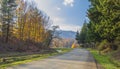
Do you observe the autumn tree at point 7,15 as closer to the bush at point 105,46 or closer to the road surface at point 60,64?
the bush at point 105,46

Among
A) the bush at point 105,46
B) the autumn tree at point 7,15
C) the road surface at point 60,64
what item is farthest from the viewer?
the autumn tree at point 7,15

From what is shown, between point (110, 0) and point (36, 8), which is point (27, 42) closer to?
point (36, 8)

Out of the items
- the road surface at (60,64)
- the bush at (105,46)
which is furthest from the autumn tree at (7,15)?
the road surface at (60,64)

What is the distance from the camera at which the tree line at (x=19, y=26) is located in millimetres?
63000

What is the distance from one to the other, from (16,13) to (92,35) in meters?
24.8

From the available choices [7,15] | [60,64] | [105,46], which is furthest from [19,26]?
[60,64]

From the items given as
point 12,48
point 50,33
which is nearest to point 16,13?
point 12,48

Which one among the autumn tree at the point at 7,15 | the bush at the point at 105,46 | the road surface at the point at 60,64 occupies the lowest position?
the road surface at the point at 60,64

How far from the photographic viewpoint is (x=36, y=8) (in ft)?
271

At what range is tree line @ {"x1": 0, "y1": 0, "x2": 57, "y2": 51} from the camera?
6300 cm

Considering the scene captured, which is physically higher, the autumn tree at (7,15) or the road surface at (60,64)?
the autumn tree at (7,15)

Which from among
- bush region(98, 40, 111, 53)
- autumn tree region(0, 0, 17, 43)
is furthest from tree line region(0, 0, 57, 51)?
bush region(98, 40, 111, 53)

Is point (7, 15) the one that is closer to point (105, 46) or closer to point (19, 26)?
point (19, 26)

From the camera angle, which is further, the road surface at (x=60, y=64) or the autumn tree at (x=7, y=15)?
the autumn tree at (x=7, y=15)
